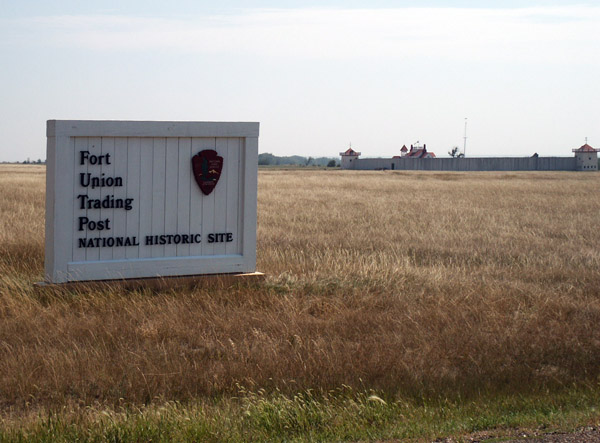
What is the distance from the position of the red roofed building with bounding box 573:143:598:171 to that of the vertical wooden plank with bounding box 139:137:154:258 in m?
103

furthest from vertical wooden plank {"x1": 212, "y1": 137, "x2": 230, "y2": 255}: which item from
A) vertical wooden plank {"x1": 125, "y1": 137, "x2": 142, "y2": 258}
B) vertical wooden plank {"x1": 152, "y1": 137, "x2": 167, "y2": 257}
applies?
vertical wooden plank {"x1": 125, "y1": 137, "x2": 142, "y2": 258}

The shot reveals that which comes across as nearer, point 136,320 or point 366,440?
point 366,440

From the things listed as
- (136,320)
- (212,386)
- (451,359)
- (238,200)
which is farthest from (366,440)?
(238,200)

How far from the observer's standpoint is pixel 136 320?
812 centimetres

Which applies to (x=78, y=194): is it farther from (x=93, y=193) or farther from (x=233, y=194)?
(x=233, y=194)

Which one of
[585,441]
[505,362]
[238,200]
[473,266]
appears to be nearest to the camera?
[585,441]

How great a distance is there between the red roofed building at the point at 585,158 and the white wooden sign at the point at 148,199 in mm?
102165

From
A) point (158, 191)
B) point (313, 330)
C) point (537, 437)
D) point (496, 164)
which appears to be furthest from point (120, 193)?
point (496, 164)

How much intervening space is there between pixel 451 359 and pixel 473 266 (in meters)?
5.54

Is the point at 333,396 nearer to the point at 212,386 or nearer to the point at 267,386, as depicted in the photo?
the point at 267,386

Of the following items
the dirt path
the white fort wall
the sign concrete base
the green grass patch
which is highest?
the white fort wall

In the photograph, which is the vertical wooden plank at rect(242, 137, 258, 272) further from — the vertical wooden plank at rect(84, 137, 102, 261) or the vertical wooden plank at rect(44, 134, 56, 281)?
the vertical wooden plank at rect(44, 134, 56, 281)

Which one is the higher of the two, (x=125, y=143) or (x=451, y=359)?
(x=125, y=143)

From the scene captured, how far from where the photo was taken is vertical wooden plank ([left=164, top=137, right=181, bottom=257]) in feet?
31.6
